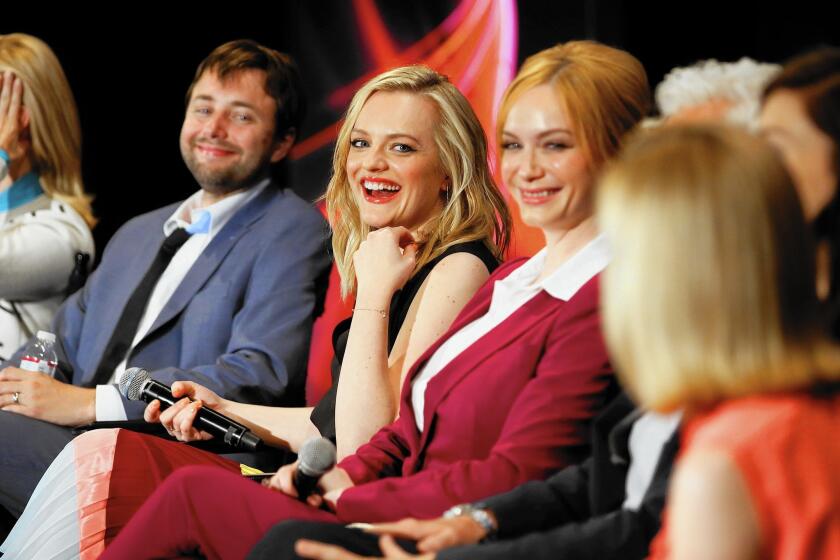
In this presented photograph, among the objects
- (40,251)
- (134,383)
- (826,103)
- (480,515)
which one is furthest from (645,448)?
(40,251)

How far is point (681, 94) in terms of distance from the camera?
1.83 metres

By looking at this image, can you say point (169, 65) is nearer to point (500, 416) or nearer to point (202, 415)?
point (202, 415)

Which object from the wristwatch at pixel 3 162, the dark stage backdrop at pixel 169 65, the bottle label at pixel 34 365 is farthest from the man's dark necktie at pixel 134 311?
the dark stage backdrop at pixel 169 65

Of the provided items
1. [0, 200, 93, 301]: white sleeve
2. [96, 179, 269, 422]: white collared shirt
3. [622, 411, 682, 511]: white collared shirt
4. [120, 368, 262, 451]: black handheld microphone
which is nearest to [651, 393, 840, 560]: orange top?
[622, 411, 682, 511]: white collared shirt

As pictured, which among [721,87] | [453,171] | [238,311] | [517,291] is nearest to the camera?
[721,87]

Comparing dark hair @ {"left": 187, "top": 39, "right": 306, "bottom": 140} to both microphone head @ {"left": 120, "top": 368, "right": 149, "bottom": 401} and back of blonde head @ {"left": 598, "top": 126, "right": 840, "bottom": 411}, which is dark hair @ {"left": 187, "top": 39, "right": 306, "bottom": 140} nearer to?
microphone head @ {"left": 120, "top": 368, "right": 149, "bottom": 401}

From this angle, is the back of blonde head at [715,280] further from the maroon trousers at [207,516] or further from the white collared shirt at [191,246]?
the white collared shirt at [191,246]

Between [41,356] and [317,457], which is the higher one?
[317,457]

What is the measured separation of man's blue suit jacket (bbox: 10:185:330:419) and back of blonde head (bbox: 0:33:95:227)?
0.54 meters

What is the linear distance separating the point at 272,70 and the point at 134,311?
0.79 meters

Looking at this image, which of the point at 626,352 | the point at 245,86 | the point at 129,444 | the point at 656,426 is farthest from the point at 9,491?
the point at 626,352

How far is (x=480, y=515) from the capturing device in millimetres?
1712

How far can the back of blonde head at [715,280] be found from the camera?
1.13 metres

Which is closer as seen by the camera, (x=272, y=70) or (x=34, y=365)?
(x=34, y=365)
